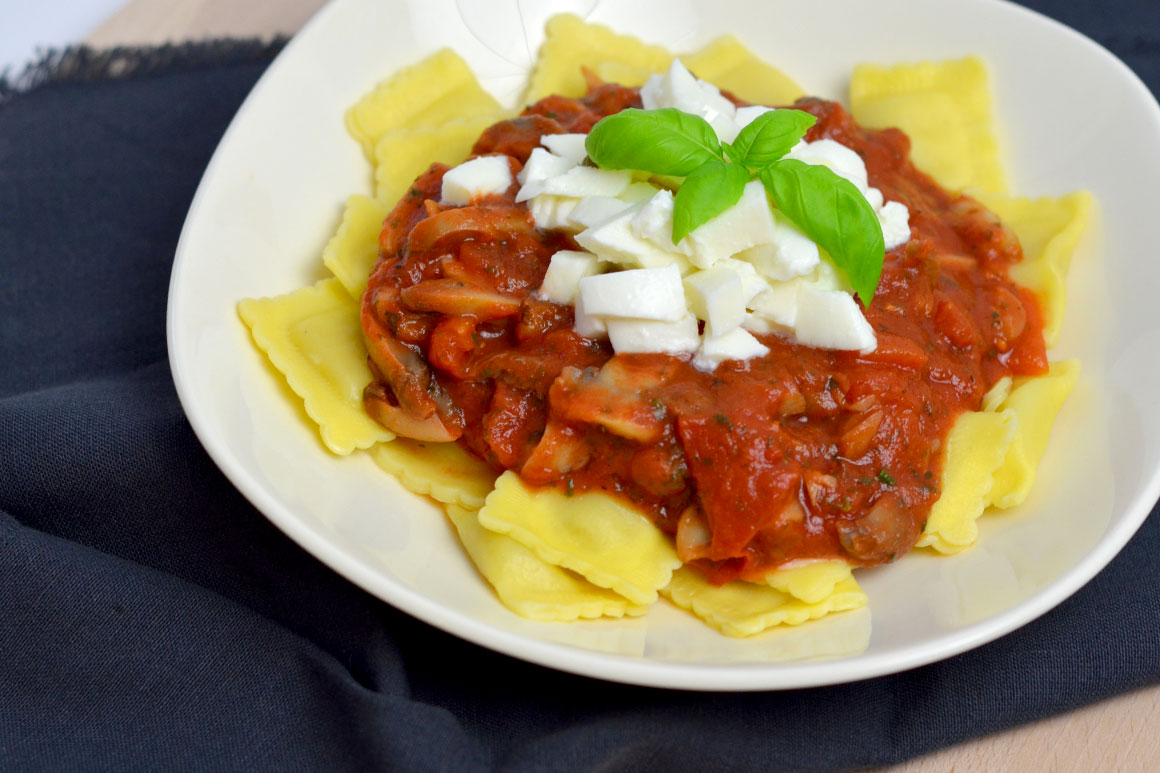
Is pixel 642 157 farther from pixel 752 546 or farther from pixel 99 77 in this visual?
pixel 99 77

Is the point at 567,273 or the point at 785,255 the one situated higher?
the point at 785,255

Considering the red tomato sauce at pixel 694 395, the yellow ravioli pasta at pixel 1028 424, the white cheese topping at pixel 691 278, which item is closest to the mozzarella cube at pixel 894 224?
the red tomato sauce at pixel 694 395

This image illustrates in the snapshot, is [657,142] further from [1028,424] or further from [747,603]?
[1028,424]

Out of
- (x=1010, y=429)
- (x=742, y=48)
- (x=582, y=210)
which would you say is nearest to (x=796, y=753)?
(x=1010, y=429)

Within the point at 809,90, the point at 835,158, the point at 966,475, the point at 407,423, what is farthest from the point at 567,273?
the point at 809,90

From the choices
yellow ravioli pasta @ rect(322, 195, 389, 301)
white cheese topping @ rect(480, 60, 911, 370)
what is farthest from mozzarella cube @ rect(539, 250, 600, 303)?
yellow ravioli pasta @ rect(322, 195, 389, 301)

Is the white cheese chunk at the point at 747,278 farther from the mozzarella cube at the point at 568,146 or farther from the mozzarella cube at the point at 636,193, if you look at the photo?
the mozzarella cube at the point at 568,146
